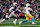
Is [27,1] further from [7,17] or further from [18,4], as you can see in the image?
[7,17]

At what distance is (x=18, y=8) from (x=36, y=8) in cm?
119

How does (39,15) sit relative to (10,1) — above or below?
below

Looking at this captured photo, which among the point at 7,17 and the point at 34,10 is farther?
the point at 34,10

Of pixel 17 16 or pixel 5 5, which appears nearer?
pixel 17 16

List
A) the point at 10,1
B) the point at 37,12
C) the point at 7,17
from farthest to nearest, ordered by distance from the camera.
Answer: the point at 10,1 < the point at 37,12 < the point at 7,17

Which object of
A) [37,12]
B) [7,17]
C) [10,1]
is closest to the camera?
[7,17]

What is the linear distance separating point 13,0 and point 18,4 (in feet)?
1.44

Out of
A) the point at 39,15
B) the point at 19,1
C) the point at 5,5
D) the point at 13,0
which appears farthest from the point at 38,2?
the point at 5,5

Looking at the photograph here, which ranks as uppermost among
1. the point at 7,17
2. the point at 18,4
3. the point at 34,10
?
the point at 18,4

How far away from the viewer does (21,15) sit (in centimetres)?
555

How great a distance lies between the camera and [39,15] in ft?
18.7

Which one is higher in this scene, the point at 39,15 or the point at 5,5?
the point at 5,5

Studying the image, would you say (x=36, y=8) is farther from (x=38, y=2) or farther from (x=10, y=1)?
(x=10, y=1)

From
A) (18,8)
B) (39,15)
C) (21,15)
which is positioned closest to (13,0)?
(18,8)
